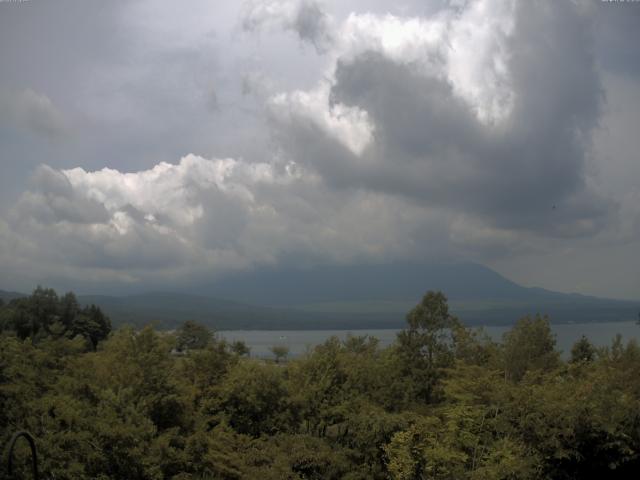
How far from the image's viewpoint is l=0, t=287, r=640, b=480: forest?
20.1 m

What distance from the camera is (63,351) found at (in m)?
36.8

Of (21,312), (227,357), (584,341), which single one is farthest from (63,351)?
(21,312)

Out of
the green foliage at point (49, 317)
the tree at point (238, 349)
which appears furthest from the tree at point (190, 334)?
the tree at point (238, 349)

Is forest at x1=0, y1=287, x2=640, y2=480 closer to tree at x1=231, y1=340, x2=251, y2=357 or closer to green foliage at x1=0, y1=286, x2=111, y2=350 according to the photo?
tree at x1=231, y1=340, x2=251, y2=357

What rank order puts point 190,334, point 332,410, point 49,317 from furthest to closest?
point 49,317, point 190,334, point 332,410

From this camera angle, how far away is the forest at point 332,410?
20062 mm

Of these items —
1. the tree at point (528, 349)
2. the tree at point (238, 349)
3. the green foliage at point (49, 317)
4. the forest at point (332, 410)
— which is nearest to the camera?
the forest at point (332, 410)

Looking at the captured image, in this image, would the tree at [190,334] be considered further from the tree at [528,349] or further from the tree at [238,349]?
the tree at [528,349]

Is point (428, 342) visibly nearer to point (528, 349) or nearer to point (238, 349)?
point (528, 349)

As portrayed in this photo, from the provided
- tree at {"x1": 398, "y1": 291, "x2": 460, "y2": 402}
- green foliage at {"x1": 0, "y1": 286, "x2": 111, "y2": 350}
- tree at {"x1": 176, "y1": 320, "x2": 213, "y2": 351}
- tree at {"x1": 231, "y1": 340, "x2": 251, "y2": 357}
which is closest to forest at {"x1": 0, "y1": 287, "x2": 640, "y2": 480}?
tree at {"x1": 398, "y1": 291, "x2": 460, "y2": 402}

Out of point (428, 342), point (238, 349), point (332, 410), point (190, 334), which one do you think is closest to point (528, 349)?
point (428, 342)

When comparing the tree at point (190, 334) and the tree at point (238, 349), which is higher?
the tree at point (238, 349)

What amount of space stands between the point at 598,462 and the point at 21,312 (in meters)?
85.2

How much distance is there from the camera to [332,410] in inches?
1120
